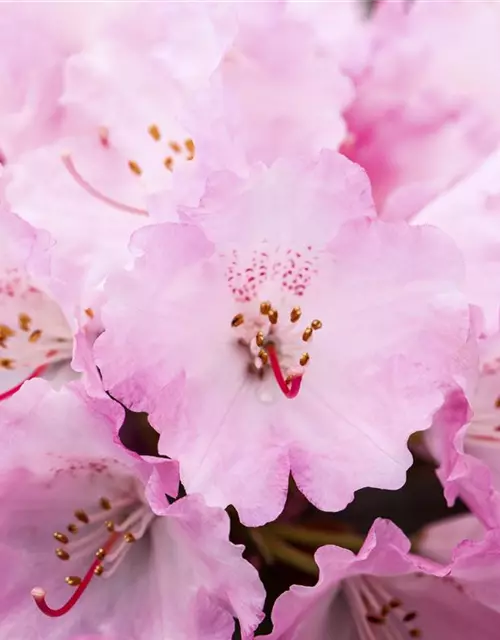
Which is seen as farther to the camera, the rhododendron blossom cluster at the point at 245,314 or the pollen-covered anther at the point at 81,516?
the pollen-covered anther at the point at 81,516

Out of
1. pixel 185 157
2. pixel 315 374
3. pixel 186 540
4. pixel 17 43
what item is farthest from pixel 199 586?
pixel 17 43

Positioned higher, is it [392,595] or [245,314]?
[245,314]

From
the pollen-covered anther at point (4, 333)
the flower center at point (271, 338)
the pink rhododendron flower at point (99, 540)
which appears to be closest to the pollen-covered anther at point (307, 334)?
the flower center at point (271, 338)

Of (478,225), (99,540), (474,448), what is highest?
(478,225)

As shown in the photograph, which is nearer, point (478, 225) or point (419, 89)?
point (478, 225)

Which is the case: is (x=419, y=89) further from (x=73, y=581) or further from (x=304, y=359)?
(x=73, y=581)

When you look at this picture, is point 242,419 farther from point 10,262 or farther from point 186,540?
point 10,262

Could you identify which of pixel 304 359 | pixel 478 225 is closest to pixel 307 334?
pixel 304 359

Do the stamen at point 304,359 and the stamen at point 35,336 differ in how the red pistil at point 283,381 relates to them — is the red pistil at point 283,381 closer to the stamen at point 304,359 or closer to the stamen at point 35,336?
the stamen at point 304,359
